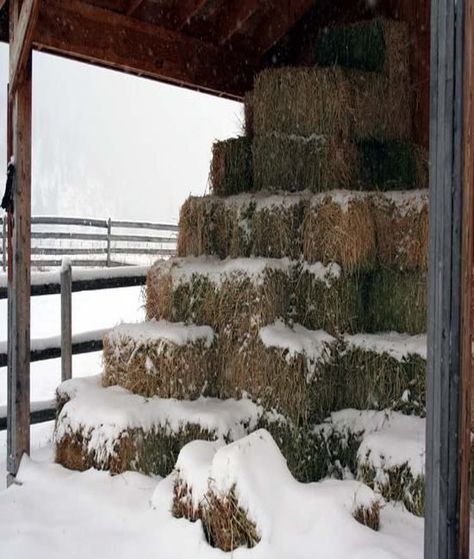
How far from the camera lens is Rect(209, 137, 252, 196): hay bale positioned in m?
4.24

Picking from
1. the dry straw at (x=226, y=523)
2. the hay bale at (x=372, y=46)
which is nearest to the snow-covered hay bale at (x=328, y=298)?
the dry straw at (x=226, y=523)

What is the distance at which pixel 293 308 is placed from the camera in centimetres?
363

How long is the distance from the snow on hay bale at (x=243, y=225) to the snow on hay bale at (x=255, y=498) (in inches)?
53.7

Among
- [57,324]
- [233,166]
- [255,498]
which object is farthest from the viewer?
[57,324]

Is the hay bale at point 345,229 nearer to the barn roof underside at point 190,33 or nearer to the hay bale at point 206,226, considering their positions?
the hay bale at point 206,226

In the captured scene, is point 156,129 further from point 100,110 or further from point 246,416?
point 246,416

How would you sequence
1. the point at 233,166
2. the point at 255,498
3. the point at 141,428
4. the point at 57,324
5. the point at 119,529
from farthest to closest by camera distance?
the point at 57,324
the point at 233,166
the point at 141,428
the point at 119,529
the point at 255,498

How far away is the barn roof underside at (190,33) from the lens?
393 cm

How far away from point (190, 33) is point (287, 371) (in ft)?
8.57

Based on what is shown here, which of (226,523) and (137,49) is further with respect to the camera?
(137,49)

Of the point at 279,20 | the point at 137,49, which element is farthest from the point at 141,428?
the point at 279,20

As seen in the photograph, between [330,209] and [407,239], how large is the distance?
438mm

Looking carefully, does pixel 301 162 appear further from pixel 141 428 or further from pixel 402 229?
pixel 141 428

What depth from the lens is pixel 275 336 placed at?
133 inches
